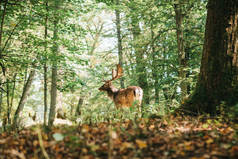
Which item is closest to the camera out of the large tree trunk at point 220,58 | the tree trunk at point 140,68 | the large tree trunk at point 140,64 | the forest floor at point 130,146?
the forest floor at point 130,146

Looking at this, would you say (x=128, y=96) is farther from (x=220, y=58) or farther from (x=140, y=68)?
(x=220, y=58)

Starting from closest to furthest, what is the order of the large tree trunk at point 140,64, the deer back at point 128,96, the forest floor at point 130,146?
the forest floor at point 130,146
the deer back at point 128,96
the large tree trunk at point 140,64

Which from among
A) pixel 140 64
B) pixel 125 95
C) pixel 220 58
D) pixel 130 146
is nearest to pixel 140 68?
pixel 140 64

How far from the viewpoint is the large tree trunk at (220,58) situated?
11.9ft

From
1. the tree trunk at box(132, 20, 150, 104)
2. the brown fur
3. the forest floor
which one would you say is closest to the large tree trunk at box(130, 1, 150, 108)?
the tree trunk at box(132, 20, 150, 104)

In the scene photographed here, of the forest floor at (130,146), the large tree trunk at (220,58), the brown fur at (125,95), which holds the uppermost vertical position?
the large tree trunk at (220,58)

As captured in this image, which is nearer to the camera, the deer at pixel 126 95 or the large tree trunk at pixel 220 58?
the large tree trunk at pixel 220 58

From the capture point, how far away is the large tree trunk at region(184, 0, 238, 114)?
362 centimetres

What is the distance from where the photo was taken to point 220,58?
12.0 ft

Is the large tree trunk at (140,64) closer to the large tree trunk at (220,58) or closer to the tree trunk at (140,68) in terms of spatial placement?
the tree trunk at (140,68)

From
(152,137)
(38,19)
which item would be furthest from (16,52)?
(152,137)

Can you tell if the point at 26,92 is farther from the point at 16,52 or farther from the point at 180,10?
the point at 180,10

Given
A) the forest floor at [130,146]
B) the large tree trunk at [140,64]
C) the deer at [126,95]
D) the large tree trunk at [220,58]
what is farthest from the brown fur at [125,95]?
the forest floor at [130,146]

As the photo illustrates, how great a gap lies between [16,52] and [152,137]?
18.6ft
